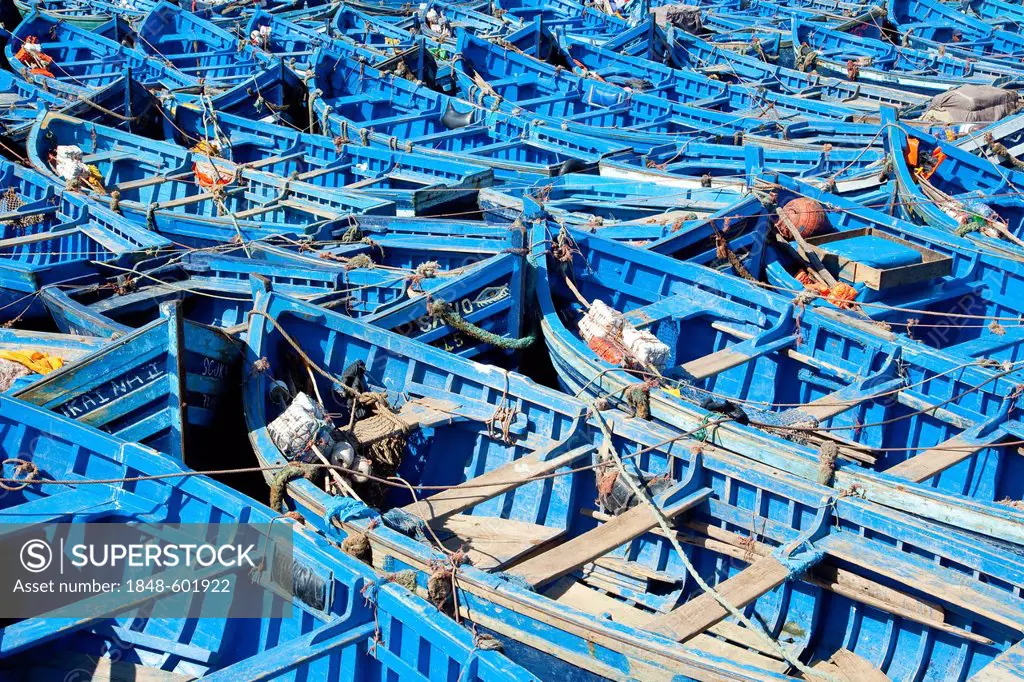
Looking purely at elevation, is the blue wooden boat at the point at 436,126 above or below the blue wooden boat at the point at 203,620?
above

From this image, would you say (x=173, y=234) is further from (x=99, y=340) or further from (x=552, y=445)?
(x=552, y=445)

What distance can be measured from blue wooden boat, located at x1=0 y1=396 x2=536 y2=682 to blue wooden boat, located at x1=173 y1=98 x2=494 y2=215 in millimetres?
6115

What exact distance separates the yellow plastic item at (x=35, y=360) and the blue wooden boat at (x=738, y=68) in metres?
14.4

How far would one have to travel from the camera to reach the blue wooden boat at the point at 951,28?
24531 millimetres

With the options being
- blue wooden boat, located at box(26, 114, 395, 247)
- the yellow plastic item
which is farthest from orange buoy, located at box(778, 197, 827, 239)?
the yellow plastic item

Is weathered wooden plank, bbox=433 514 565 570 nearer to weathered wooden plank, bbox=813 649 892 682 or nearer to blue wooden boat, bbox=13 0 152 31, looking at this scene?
weathered wooden plank, bbox=813 649 892 682

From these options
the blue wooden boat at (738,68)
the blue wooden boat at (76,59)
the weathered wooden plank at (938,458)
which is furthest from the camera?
the blue wooden boat at (738,68)

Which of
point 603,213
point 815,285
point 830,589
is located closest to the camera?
point 830,589

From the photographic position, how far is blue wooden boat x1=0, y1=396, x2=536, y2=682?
682 cm

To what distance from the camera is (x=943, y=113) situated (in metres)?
17.3

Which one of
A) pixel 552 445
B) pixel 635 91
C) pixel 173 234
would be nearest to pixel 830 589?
pixel 552 445

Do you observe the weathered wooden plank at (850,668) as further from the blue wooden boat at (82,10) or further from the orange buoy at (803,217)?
the blue wooden boat at (82,10)

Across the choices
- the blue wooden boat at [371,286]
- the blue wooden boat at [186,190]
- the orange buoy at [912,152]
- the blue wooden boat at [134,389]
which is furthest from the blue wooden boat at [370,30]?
the blue wooden boat at [134,389]

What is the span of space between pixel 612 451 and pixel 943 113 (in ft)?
37.5
